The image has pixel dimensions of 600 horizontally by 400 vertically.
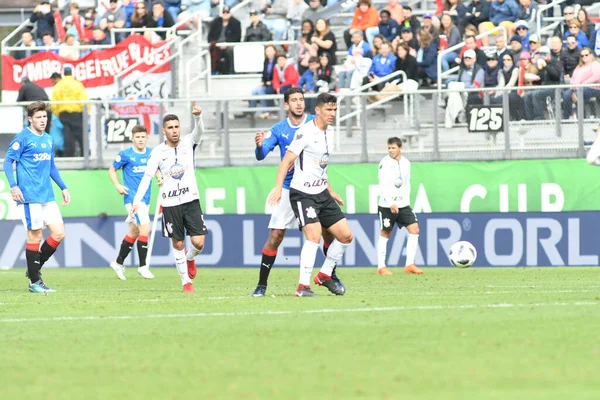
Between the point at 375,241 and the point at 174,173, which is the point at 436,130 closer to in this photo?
the point at 375,241

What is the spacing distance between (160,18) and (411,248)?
11519 mm

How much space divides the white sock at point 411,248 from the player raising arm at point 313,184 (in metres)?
7.39

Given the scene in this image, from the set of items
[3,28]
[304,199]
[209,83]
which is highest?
[3,28]

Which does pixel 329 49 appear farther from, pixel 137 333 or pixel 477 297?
pixel 137 333

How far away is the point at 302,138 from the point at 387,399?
6.65m

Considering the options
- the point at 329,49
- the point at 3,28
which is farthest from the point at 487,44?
the point at 3,28

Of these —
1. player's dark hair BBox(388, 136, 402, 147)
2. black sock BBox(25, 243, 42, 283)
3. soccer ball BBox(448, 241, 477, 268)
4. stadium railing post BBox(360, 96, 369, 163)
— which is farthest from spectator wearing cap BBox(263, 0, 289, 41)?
black sock BBox(25, 243, 42, 283)

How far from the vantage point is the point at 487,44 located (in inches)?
1042

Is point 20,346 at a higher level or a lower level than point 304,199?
lower

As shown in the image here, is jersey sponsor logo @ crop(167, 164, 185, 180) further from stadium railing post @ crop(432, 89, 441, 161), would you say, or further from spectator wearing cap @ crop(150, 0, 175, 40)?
spectator wearing cap @ crop(150, 0, 175, 40)

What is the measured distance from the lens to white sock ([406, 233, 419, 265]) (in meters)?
21.2

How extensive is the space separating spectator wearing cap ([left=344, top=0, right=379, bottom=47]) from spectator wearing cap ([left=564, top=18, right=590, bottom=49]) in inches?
194

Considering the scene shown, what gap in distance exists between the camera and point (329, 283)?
46.0 ft

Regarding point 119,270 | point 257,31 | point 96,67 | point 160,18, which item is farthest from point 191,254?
point 160,18
